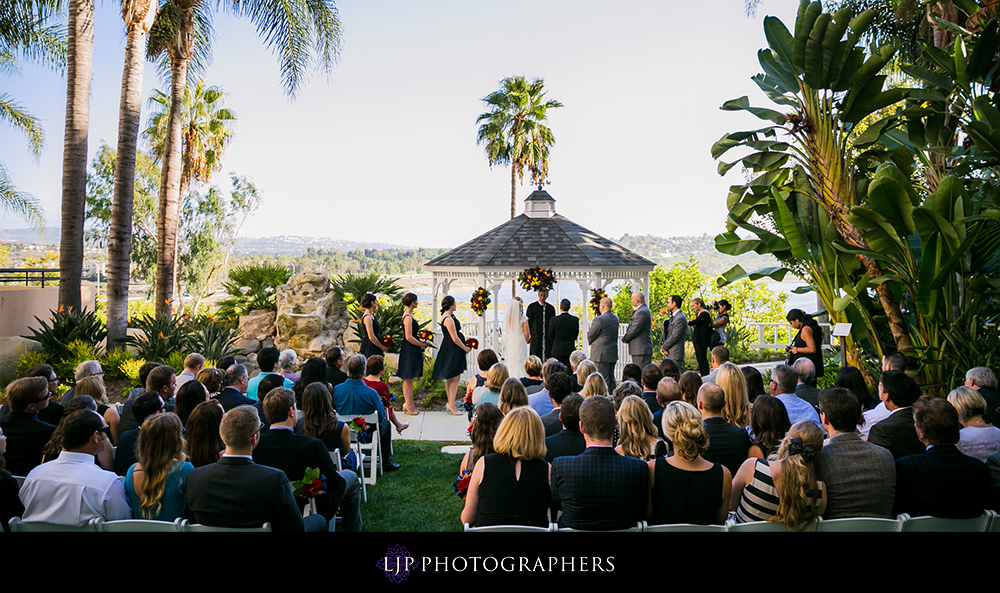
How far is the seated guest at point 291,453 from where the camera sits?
12.3 feet

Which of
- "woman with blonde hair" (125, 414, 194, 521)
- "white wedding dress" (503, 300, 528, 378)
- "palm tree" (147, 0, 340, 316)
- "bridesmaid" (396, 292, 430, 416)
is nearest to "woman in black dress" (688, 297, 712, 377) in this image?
"white wedding dress" (503, 300, 528, 378)

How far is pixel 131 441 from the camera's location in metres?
3.99

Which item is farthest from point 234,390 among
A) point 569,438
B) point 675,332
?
point 675,332

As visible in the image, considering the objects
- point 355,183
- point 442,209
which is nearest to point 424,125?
point 355,183

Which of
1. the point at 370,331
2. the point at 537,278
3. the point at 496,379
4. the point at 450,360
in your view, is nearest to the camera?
the point at 496,379

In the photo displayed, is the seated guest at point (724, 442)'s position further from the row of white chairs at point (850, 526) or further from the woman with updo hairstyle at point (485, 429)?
the woman with updo hairstyle at point (485, 429)

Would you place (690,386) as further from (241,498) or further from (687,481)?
(241,498)

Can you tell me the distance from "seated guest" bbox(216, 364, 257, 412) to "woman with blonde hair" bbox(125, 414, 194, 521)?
4.55 feet

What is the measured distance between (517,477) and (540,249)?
9.10 meters

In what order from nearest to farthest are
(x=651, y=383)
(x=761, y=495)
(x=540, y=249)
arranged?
(x=761, y=495) < (x=651, y=383) < (x=540, y=249)

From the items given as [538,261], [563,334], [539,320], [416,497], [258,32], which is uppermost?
[258,32]

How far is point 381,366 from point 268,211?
382ft

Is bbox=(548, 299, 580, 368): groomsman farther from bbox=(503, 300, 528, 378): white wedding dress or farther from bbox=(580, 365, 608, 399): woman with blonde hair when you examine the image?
bbox=(580, 365, 608, 399): woman with blonde hair

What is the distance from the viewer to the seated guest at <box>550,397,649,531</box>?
10.1ft
